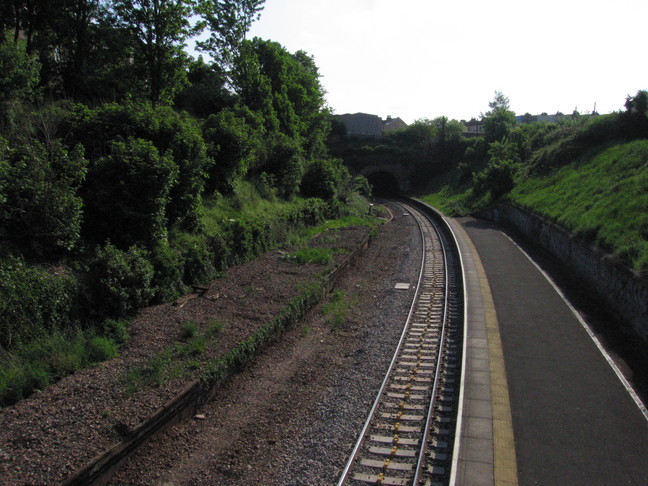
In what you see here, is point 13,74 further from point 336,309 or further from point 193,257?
point 336,309

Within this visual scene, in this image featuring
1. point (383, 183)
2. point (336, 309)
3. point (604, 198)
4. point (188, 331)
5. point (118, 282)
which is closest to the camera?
point (188, 331)

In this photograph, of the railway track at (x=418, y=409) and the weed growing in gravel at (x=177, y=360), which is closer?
the railway track at (x=418, y=409)

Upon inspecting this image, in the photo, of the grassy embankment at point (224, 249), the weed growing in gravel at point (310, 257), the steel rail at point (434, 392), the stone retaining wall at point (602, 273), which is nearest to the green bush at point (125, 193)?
the grassy embankment at point (224, 249)

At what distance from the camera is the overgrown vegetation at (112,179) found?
34.0ft

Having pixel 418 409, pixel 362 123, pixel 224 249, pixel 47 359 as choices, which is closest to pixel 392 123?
pixel 362 123

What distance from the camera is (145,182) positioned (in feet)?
41.8

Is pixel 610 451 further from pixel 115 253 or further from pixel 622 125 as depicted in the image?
pixel 622 125

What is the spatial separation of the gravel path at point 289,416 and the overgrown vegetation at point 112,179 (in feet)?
6.20

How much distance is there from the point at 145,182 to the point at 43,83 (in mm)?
12453

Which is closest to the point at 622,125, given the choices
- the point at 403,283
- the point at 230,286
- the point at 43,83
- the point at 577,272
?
the point at 577,272

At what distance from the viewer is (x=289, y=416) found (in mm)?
8898

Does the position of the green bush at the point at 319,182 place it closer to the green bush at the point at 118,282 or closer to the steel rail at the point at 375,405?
the steel rail at the point at 375,405

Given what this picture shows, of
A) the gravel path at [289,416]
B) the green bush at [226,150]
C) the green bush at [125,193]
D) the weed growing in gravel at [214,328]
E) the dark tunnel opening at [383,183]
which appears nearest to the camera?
the gravel path at [289,416]

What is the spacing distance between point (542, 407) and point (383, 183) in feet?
192
